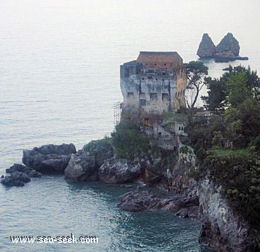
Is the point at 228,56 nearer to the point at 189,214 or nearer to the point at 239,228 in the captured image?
the point at 189,214

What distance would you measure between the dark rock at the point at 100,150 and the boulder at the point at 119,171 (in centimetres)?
156

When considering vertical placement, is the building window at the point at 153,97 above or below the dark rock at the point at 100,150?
above

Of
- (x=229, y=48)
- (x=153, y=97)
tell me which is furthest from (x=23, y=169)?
(x=229, y=48)

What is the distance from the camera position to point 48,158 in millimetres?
73500

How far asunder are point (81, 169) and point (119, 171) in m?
3.95

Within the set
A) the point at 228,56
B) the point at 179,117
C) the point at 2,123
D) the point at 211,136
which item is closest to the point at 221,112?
the point at 179,117

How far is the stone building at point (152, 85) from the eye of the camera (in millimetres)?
74562

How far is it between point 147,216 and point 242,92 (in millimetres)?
14897

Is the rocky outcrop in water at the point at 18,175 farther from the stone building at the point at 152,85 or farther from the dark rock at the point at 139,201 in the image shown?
the stone building at the point at 152,85

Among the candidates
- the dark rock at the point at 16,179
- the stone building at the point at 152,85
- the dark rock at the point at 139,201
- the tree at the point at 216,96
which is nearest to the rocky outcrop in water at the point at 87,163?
the dark rock at the point at 16,179

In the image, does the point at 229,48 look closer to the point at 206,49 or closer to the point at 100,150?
the point at 206,49

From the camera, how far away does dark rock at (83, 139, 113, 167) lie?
7150cm

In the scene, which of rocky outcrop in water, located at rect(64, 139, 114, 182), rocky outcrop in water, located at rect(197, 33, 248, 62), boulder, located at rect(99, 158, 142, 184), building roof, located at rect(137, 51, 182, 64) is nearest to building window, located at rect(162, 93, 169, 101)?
building roof, located at rect(137, 51, 182, 64)

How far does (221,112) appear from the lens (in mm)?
68938
